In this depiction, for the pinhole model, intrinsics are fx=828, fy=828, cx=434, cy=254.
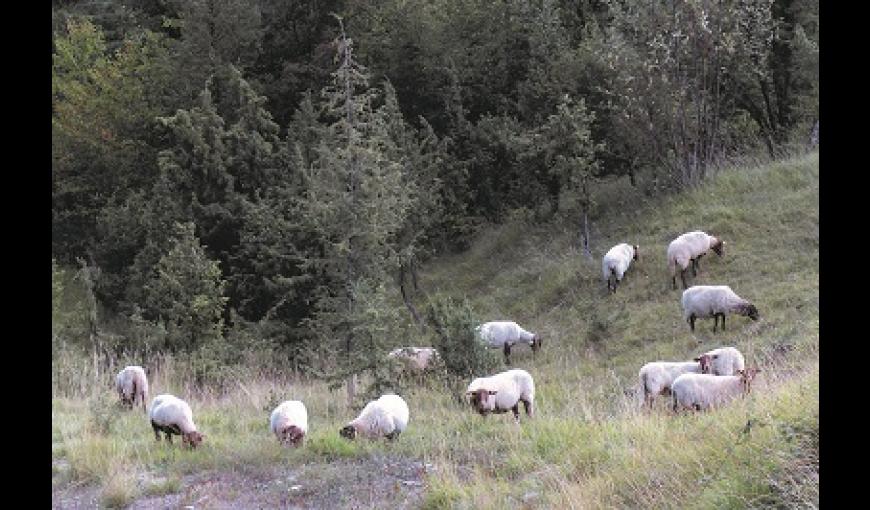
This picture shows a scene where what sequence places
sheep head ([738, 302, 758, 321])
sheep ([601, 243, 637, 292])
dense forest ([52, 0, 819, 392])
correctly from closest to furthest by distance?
sheep head ([738, 302, 758, 321])
dense forest ([52, 0, 819, 392])
sheep ([601, 243, 637, 292])

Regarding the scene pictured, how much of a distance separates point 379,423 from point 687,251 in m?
9.23

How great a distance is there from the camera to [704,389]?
8.76 metres

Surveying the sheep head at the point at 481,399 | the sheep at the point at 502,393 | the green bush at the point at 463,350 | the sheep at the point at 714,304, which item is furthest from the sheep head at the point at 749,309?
the sheep head at the point at 481,399

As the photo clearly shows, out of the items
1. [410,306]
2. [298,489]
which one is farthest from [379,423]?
[410,306]

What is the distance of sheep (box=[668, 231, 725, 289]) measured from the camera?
1603 cm

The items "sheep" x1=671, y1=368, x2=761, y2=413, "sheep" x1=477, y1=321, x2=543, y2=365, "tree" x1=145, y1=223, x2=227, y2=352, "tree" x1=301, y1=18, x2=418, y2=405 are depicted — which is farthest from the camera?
"tree" x1=145, y1=223, x2=227, y2=352

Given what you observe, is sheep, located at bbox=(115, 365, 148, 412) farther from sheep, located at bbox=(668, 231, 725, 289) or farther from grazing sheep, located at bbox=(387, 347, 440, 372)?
sheep, located at bbox=(668, 231, 725, 289)

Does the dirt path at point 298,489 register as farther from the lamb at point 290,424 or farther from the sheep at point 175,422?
the sheep at point 175,422

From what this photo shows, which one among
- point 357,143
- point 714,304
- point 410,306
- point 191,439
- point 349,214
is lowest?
point 410,306

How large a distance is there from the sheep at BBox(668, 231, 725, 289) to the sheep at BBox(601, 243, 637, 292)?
946 millimetres

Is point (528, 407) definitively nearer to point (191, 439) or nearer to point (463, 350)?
point (463, 350)

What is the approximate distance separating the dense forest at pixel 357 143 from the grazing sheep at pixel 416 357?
14.8 inches

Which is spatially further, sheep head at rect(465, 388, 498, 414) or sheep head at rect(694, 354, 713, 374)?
sheep head at rect(694, 354, 713, 374)

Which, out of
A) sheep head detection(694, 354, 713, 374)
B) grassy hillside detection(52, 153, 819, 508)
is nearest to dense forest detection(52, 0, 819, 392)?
grassy hillside detection(52, 153, 819, 508)
